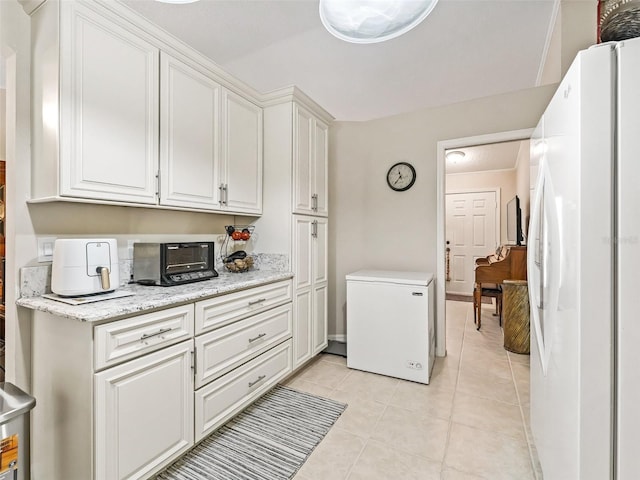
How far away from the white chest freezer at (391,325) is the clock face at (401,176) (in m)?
0.96

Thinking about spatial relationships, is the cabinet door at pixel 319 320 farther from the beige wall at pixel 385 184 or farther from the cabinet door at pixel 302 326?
the beige wall at pixel 385 184

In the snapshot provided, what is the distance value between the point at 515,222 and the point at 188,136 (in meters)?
4.64

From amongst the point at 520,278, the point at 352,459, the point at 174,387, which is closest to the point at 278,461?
the point at 352,459

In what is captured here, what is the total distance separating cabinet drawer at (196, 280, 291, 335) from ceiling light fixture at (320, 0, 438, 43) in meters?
1.70

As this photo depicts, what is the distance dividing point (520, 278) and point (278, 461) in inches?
131

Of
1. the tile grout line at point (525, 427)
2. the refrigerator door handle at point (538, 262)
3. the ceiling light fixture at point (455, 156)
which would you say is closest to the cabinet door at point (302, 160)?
the refrigerator door handle at point (538, 262)

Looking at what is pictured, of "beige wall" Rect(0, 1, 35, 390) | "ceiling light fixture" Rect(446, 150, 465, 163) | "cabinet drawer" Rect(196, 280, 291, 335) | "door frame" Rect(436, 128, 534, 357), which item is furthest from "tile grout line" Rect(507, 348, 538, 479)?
"ceiling light fixture" Rect(446, 150, 465, 163)

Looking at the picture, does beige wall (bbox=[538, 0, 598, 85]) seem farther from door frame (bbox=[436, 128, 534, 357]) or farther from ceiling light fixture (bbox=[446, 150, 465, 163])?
ceiling light fixture (bbox=[446, 150, 465, 163])

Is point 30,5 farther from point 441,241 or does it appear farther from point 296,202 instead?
point 441,241

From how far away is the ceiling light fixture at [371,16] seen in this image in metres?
1.61

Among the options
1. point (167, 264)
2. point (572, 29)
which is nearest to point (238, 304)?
point (167, 264)

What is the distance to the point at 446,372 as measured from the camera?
2.65m

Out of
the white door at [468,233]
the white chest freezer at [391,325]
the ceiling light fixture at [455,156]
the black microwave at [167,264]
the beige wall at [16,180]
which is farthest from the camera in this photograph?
the white door at [468,233]

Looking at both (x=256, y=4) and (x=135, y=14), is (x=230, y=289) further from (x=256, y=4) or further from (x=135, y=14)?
(x=256, y=4)
